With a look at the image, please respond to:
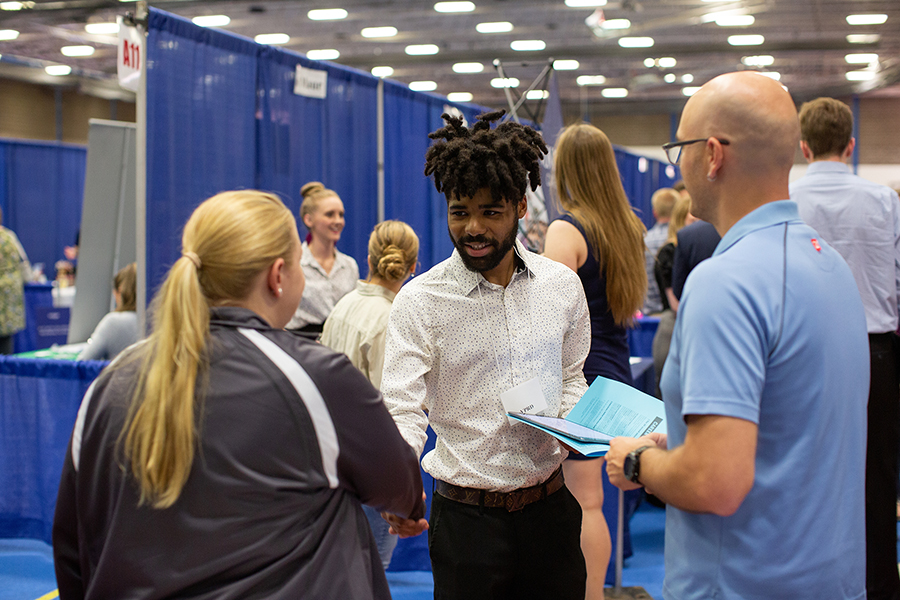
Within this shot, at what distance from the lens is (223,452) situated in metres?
1.03

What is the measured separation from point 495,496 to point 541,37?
1162 cm

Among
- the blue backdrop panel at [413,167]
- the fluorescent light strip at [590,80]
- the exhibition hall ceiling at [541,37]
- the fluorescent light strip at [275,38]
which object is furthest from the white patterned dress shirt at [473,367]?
the fluorescent light strip at [590,80]

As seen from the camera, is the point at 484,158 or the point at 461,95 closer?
the point at 484,158

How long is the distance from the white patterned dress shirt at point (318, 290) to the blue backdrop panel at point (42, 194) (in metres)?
10.5

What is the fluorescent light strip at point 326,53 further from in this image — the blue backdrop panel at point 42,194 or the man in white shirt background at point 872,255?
the man in white shirt background at point 872,255

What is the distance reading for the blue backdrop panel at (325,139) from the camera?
3807mm

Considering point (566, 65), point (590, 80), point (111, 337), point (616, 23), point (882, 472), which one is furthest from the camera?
point (590, 80)

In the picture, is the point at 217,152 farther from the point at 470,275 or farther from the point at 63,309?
the point at 63,309

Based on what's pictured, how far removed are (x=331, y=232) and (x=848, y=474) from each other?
3087mm

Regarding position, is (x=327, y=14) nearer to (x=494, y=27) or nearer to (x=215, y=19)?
(x=215, y=19)

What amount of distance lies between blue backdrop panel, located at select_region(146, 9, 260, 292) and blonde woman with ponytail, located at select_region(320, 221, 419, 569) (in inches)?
30.4

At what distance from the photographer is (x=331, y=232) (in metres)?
3.88

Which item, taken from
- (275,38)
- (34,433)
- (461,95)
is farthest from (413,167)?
(461,95)

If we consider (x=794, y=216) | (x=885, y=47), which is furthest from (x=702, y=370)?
(x=885, y=47)
